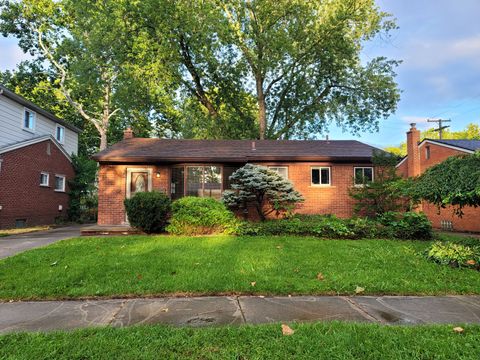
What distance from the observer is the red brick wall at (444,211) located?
1450cm

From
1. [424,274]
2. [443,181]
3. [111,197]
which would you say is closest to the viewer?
[424,274]

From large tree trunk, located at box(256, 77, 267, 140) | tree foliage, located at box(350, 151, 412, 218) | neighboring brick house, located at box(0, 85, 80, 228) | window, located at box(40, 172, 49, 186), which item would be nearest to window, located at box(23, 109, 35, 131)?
neighboring brick house, located at box(0, 85, 80, 228)

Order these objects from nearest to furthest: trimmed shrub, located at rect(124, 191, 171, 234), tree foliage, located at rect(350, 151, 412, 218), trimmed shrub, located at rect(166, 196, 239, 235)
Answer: trimmed shrub, located at rect(166, 196, 239, 235), trimmed shrub, located at rect(124, 191, 171, 234), tree foliage, located at rect(350, 151, 412, 218)

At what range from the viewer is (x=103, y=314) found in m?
3.60

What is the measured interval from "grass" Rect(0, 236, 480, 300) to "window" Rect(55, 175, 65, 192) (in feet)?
→ 41.0

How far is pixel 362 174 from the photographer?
13.0 meters

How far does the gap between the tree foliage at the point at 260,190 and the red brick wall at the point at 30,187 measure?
35.7 ft

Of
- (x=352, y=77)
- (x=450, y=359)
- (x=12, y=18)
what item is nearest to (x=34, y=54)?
(x=12, y=18)

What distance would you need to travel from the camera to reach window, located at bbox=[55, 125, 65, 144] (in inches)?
763

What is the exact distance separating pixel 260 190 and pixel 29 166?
1266 centimetres

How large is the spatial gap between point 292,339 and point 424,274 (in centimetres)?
372

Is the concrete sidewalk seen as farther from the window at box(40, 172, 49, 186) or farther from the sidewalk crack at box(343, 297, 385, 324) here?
the window at box(40, 172, 49, 186)

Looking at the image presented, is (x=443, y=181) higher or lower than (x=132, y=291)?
higher

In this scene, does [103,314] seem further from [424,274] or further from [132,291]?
[424,274]
